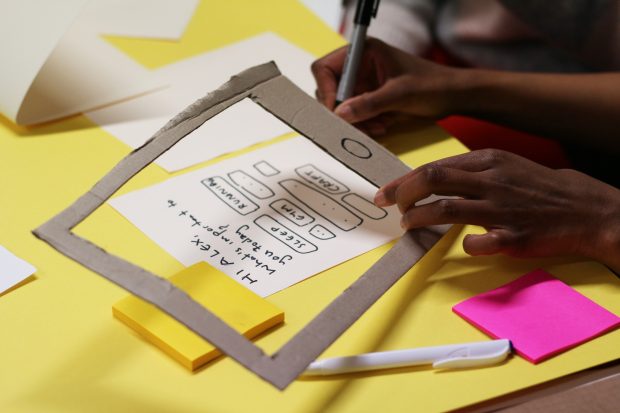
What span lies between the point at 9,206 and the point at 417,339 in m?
0.43

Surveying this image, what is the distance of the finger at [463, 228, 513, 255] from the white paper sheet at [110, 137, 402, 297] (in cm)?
8

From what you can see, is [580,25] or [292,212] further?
[580,25]

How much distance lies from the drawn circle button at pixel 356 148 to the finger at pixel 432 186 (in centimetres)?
5

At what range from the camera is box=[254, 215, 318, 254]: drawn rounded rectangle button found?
79cm

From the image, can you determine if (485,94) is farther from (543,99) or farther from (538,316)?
(538,316)

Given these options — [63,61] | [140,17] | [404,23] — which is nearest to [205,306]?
[63,61]

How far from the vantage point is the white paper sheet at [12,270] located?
0.72 metres

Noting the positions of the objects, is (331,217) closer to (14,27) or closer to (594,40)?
(14,27)

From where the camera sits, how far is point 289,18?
1296 mm

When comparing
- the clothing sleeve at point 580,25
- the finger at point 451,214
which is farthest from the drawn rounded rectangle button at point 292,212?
the clothing sleeve at point 580,25

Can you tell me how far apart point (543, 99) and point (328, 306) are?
0.58m

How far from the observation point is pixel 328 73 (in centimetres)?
104

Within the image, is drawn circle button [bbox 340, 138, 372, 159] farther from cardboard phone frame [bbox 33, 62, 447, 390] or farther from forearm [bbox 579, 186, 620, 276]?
forearm [bbox 579, 186, 620, 276]

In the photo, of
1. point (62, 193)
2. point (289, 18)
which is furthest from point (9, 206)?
point (289, 18)
